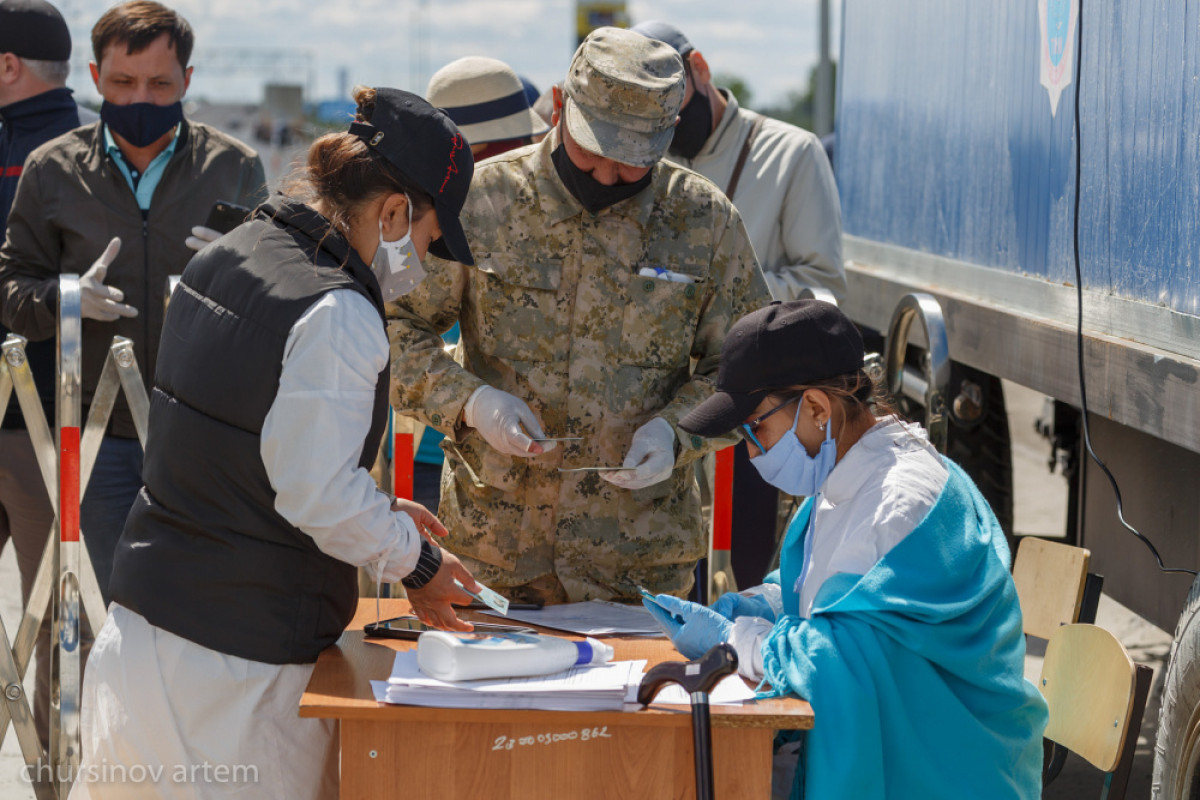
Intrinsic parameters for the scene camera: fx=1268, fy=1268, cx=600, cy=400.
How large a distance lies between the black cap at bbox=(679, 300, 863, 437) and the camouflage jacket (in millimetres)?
470

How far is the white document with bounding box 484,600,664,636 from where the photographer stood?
2.42 m

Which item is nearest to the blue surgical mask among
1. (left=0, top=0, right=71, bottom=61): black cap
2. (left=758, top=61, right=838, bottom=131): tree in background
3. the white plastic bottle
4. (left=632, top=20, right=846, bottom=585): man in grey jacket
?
the white plastic bottle

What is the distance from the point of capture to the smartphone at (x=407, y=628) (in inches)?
91.6

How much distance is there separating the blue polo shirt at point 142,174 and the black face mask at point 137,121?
0.14 ft

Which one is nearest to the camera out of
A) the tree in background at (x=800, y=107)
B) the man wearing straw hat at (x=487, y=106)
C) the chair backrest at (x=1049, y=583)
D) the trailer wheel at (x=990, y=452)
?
the chair backrest at (x=1049, y=583)

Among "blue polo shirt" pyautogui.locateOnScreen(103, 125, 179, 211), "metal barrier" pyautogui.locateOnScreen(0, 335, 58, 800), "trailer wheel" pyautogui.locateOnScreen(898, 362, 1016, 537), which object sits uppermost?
"blue polo shirt" pyautogui.locateOnScreen(103, 125, 179, 211)

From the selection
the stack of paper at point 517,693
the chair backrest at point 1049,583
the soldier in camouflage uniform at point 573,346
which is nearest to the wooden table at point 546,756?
the stack of paper at point 517,693

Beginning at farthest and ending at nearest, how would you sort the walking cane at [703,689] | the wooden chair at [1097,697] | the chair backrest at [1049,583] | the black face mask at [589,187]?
the chair backrest at [1049,583] → the black face mask at [589,187] → the wooden chair at [1097,697] → the walking cane at [703,689]

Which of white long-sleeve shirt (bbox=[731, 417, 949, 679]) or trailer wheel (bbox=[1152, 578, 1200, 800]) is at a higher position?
white long-sleeve shirt (bbox=[731, 417, 949, 679])

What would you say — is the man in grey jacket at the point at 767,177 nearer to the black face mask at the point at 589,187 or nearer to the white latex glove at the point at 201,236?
the black face mask at the point at 589,187

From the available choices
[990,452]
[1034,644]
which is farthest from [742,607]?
[1034,644]

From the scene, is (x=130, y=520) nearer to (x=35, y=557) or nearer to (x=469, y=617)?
(x=469, y=617)

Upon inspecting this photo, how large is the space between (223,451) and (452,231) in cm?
54

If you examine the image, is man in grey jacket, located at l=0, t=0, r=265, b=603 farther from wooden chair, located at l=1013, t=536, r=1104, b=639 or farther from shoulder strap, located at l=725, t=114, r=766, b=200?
wooden chair, located at l=1013, t=536, r=1104, b=639
